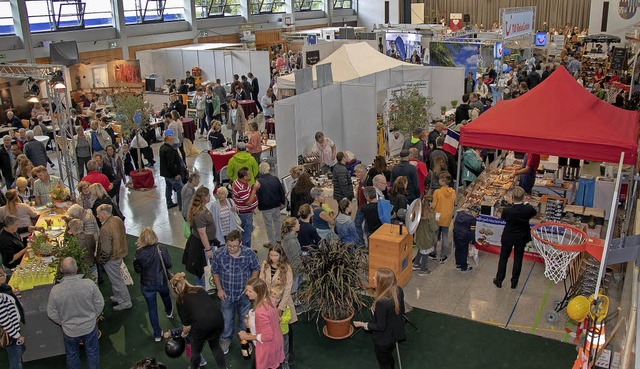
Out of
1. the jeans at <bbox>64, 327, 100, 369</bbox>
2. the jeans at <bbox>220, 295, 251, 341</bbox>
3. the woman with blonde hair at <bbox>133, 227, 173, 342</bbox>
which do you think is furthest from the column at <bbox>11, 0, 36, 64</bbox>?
the jeans at <bbox>220, 295, 251, 341</bbox>

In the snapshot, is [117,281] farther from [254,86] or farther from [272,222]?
[254,86]

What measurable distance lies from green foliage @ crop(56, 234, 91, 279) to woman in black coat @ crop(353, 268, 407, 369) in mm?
2759

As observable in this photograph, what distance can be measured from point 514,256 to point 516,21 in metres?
10.3

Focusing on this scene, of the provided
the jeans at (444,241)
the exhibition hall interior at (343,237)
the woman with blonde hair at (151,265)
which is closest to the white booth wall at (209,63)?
the exhibition hall interior at (343,237)

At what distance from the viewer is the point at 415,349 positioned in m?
5.58

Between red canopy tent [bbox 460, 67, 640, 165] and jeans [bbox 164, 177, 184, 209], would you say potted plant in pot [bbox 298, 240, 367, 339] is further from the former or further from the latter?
jeans [bbox 164, 177, 184, 209]

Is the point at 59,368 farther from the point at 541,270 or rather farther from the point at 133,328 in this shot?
the point at 541,270

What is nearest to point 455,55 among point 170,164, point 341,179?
point 341,179

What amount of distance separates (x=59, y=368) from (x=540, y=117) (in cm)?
612

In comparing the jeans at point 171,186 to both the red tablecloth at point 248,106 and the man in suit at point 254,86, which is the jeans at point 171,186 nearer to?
the red tablecloth at point 248,106

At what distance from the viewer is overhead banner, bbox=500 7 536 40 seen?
14086 millimetres

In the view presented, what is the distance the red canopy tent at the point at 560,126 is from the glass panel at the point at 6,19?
49.4 ft

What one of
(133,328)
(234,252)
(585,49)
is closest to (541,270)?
(234,252)

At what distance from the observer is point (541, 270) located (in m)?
7.09
